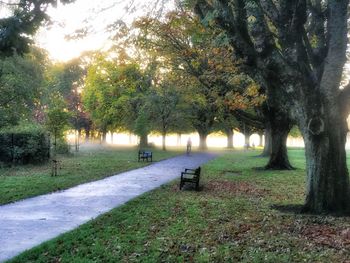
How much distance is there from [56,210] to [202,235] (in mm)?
4598

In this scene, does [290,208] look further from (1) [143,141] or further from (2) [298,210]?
(1) [143,141]

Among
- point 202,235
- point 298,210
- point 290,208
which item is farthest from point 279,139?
point 202,235

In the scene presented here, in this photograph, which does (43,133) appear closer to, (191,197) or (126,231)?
(191,197)

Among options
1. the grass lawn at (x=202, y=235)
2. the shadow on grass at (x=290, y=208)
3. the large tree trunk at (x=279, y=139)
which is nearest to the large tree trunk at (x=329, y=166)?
the shadow on grass at (x=290, y=208)

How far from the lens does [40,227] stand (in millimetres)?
8750

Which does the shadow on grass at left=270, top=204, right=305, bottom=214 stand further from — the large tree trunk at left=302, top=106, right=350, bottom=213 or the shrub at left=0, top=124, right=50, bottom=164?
the shrub at left=0, top=124, right=50, bottom=164

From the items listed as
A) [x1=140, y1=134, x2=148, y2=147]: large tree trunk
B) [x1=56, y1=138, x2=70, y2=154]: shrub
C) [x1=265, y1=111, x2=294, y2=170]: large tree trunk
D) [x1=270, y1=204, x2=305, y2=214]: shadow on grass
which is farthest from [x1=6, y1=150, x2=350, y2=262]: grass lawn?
[x1=140, y1=134, x2=148, y2=147]: large tree trunk

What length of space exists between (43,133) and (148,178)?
1119 cm

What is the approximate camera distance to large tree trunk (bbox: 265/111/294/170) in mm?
25391

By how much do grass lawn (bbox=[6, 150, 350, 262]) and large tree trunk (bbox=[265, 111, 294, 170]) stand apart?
515 inches

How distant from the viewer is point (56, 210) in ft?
35.0

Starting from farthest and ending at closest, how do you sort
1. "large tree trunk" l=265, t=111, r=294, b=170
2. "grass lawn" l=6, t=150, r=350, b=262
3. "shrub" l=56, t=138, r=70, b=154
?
"shrub" l=56, t=138, r=70, b=154 → "large tree trunk" l=265, t=111, r=294, b=170 → "grass lawn" l=6, t=150, r=350, b=262

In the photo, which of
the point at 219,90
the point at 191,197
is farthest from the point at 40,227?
the point at 219,90

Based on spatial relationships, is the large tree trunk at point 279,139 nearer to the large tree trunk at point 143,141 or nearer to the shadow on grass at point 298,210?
the shadow on grass at point 298,210
